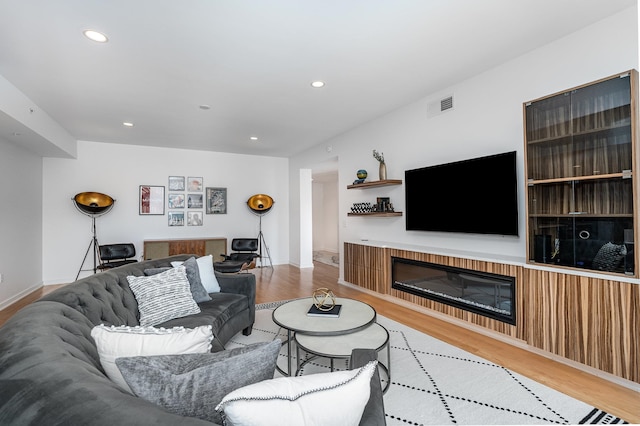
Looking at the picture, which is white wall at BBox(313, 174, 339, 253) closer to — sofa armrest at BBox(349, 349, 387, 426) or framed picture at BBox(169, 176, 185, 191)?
framed picture at BBox(169, 176, 185, 191)

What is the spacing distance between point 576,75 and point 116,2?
368 centimetres

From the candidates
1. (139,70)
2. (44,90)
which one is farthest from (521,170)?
(44,90)

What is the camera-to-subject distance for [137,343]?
1.06 meters

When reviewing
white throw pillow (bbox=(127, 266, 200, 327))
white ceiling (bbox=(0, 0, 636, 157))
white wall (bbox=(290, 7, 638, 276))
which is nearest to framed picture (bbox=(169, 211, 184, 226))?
white ceiling (bbox=(0, 0, 636, 157))

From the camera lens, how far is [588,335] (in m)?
2.31

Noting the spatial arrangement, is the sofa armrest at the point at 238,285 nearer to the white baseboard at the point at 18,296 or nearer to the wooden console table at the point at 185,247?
the wooden console table at the point at 185,247

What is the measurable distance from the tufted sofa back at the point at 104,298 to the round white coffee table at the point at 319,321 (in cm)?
104

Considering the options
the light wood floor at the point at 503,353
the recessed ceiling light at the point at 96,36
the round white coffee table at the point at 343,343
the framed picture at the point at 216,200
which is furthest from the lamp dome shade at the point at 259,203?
the round white coffee table at the point at 343,343

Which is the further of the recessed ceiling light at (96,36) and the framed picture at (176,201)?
the framed picture at (176,201)

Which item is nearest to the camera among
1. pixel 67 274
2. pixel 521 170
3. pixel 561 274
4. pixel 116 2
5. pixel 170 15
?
pixel 116 2

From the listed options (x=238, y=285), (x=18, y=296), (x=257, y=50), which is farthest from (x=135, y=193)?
(x=257, y=50)

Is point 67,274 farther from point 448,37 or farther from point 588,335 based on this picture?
point 588,335

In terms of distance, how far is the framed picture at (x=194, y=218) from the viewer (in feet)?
21.6

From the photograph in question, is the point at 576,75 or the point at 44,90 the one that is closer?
the point at 576,75
